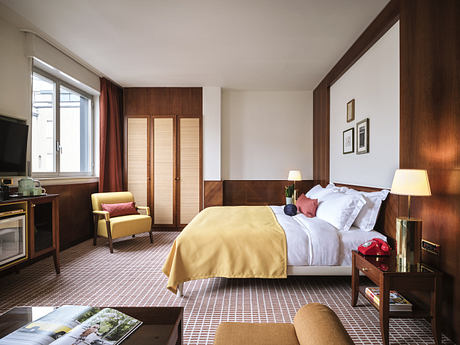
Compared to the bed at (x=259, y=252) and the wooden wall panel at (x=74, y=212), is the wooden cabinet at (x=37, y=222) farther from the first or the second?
the bed at (x=259, y=252)

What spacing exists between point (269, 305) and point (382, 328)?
2.92 feet

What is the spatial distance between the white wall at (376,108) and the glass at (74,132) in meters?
4.40

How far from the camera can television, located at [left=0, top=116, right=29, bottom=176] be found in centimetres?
277

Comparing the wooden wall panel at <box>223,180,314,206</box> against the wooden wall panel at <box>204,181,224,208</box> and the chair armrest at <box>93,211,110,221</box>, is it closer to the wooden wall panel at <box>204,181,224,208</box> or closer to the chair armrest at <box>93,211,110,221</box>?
the wooden wall panel at <box>204,181,224,208</box>

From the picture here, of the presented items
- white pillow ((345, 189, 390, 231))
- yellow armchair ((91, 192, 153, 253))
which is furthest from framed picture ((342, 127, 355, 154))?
yellow armchair ((91, 192, 153, 253))

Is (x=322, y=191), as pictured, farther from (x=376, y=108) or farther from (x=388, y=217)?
(x=376, y=108)

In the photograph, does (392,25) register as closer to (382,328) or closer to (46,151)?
(382,328)

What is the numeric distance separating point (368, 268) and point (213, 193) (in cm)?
358

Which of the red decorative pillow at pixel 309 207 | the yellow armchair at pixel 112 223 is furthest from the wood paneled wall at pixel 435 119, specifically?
the yellow armchair at pixel 112 223

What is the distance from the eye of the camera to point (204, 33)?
10.5 feet

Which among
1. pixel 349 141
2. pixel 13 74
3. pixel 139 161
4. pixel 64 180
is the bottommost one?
pixel 64 180

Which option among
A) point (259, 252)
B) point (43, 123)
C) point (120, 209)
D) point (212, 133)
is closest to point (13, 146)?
point (43, 123)

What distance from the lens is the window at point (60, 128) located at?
145 inches

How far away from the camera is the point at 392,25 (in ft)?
8.63
